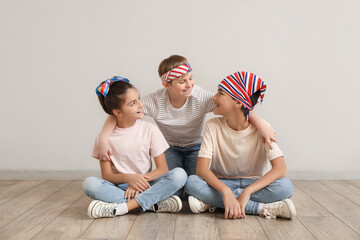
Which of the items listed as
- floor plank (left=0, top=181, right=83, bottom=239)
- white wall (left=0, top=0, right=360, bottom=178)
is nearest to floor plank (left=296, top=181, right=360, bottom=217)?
white wall (left=0, top=0, right=360, bottom=178)

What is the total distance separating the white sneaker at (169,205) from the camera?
2.22 metres

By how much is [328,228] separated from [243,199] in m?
0.42

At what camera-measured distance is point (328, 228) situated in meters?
1.97

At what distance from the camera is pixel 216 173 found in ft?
7.98

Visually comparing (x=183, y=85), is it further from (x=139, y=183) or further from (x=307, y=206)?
(x=307, y=206)

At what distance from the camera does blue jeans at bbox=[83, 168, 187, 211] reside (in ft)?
7.28

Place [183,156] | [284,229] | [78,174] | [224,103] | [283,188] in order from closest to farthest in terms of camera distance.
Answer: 1. [284,229]
2. [283,188]
3. [224,103]
4. [183,156]
5. [78,174]

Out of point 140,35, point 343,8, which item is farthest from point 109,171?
point 343,8

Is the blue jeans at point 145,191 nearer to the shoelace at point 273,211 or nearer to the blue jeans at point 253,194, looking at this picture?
the blue jeans at point 253,194

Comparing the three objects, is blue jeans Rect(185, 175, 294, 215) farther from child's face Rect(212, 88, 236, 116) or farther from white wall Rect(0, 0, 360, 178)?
white wall Rect(0, 0, 360, 178)

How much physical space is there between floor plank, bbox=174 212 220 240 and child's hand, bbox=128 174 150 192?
0.24m

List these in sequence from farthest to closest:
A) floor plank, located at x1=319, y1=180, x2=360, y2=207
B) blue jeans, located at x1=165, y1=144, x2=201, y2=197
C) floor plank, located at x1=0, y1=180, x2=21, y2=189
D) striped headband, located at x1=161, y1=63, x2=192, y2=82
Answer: floor plank, located at x1=0, y1=180, x2=21, y2=189 < blue jeans, located at x1=165, y1=144, x2=201, y2=197 < floor plank, located at x1=319, y1=180, x2=360, y2=207 < striped headband, located at x1=161, y1=63, x2=192, y2=82

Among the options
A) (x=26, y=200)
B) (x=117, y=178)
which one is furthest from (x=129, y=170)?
(x=26, y=200)

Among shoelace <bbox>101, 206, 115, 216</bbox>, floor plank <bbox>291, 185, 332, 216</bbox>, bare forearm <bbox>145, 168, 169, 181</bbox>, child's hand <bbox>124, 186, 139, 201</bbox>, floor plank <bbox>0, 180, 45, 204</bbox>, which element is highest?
bare forearm <bbox>145, 168, 169, 181</bbox>
